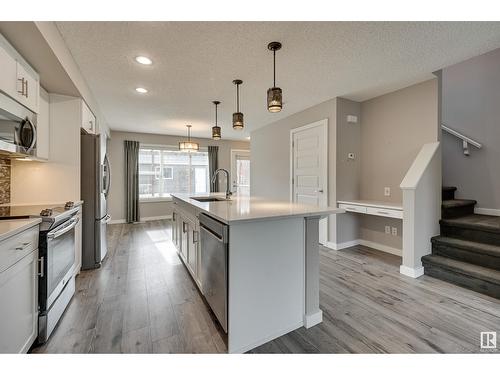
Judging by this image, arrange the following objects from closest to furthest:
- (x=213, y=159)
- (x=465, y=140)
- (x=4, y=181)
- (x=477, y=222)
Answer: (x=4, y=181)
(x=477, y=222)
(x=465, y=140)
(x=213, y=159)

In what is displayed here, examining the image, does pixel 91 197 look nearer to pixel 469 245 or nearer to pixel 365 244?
pixel 365 244

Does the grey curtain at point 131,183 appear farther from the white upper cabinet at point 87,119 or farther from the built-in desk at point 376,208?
the built-in desk at point 376,208

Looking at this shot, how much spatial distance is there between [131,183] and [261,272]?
5.55 metres

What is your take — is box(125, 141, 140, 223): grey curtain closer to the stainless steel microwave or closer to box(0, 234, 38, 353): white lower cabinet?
the stainless steel microwave

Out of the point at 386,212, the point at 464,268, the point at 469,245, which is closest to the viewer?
the point at 464,268

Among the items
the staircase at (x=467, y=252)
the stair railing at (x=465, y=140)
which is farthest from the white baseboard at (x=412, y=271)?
the stair railing at (x=465, y=140)

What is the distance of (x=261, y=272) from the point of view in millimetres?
1581

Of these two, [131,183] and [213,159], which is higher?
[213,159]

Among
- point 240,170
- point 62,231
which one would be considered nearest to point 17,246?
point 62,231

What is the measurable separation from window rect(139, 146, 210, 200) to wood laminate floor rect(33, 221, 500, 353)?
3.81m

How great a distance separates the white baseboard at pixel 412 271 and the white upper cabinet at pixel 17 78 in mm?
4098

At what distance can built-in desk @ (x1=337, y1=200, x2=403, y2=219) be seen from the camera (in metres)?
2.92

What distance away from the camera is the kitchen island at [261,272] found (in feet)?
4.88
